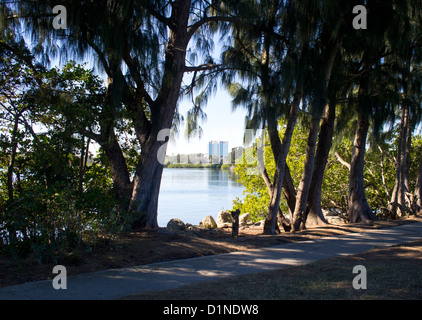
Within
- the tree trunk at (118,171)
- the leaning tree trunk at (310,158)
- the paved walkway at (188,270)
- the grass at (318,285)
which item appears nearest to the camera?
the grass at (318,285)

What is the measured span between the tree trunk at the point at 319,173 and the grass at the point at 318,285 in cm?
654

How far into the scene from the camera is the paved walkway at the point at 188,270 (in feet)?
16.2

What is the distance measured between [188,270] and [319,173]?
8447mm

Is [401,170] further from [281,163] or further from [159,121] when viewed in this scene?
[159,121]

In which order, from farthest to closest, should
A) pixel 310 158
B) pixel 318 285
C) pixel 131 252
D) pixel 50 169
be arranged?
pixel 310 158 < pixel 50 169 < pixel 131 252 < pixel 318 285

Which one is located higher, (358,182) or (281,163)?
(281,163)

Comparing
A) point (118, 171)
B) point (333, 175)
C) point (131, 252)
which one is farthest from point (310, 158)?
point (333, 175)

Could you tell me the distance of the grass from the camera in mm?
4680

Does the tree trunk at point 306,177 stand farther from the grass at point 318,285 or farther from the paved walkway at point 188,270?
the grass at point 318,285

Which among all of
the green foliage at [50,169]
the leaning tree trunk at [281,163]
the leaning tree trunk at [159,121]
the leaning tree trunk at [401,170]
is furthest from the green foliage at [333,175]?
the green foliage at [50,169]

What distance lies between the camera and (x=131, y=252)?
711 centimetres

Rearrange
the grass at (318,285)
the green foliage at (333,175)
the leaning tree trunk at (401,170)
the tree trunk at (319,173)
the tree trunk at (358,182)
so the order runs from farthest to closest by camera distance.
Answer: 1. the green foliage at (333,175)
2. the leaning tree trunk at (401,170)
3. the tree trunk at (358,182)
4. the tree trunk at (319,173)
5. the grass at (318,285)
